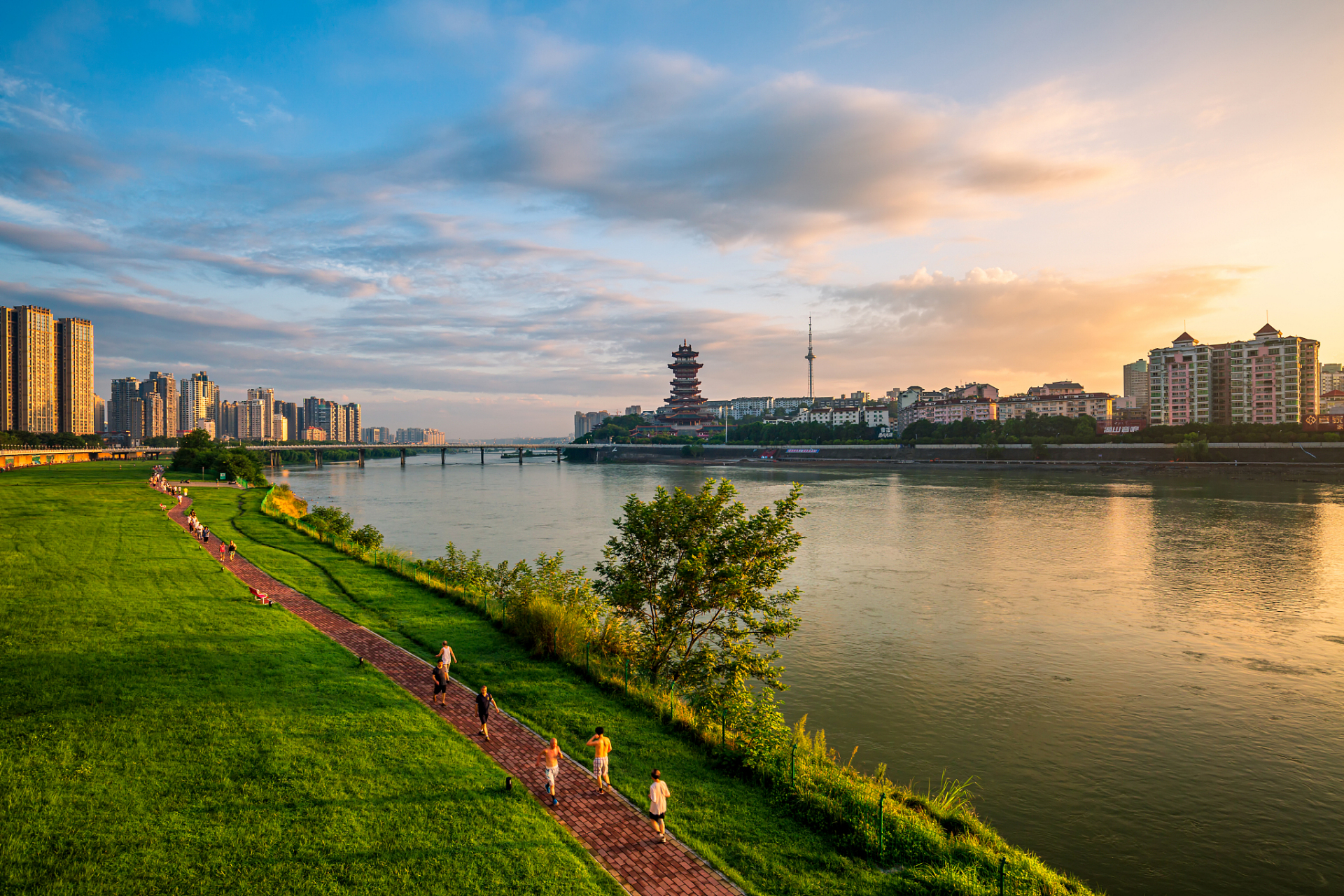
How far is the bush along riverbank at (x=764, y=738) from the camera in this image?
10.9 metres

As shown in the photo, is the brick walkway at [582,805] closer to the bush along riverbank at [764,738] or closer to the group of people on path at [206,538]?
A: the bush along riverbank at [764,738]

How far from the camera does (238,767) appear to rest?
12062 millimetres

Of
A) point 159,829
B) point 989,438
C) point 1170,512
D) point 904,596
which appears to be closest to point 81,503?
point 159,829

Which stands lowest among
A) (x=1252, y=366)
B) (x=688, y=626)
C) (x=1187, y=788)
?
(x=1187, y=788)

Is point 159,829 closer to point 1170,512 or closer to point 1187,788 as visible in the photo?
point 1187,788

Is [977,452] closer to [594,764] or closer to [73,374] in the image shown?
[594,764]

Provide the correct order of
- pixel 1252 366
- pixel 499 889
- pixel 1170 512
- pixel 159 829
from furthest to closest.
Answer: pixel 1252 366 → pixel 1170 512 → pixel 159 829 → pixel 499 889

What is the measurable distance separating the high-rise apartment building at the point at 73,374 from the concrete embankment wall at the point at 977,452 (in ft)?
378

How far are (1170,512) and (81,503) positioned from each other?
280ft

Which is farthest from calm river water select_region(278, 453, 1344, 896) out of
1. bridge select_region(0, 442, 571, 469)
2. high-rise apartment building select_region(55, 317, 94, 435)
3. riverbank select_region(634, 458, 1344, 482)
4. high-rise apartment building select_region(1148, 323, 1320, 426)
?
high-rise apartment building select_region(55, 317, 94, 435)

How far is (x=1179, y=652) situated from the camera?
24.4 m

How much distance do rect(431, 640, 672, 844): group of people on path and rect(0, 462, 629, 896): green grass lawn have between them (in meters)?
0.50

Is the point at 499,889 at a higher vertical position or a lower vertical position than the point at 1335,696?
higher

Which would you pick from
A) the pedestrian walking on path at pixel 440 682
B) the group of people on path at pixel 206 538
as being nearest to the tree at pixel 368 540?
the group of people on path at pixel 206 538
